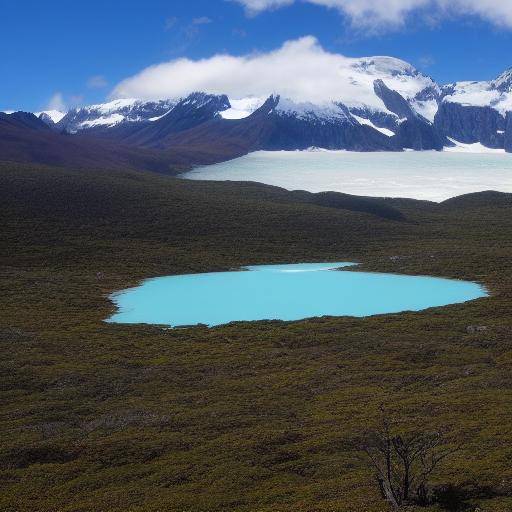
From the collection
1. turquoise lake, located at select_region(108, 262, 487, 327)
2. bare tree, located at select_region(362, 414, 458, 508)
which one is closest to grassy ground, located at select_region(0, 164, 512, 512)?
bare tree, located at select_region(362, 414, 458, 508)

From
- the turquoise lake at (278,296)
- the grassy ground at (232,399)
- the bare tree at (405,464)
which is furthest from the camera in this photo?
the turquoise lake at (278,296)

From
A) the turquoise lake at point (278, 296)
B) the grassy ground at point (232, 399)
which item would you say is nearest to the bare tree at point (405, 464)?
the grassy ground at point (232, 399)

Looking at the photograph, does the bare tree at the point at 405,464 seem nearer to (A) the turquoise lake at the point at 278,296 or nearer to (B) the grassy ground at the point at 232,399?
(B) the grassy ground at the point at 232,399

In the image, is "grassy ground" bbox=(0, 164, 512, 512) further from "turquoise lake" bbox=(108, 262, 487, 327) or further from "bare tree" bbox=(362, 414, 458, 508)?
"turquoise lake" bbox=(108, 262, 487, 327)

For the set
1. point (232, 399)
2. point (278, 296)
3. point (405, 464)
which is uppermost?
point (278, 296)

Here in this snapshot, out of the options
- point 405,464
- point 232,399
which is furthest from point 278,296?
point 405,464

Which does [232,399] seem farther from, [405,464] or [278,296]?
[278,296]
